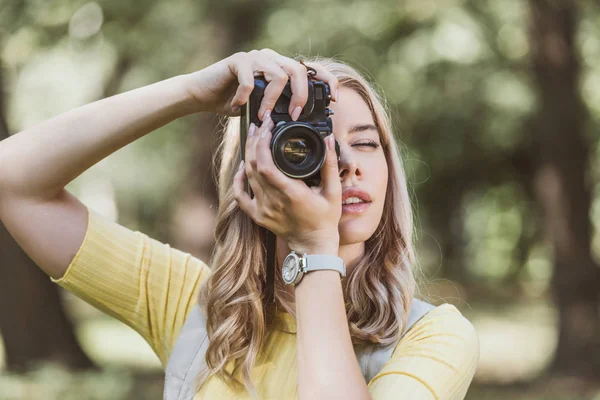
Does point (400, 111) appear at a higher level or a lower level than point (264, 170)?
higher

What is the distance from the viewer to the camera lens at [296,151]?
1993mm

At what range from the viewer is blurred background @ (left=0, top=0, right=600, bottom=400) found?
25.3 ft

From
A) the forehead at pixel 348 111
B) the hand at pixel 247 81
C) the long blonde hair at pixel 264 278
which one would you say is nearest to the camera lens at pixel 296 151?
the hand at pixel 247 81

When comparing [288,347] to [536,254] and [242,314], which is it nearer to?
[242,314]

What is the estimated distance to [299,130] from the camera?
6.57ft

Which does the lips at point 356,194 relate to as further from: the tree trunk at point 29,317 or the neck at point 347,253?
the tree trunk at point 29,317

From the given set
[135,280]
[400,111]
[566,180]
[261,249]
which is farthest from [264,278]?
[400,111]

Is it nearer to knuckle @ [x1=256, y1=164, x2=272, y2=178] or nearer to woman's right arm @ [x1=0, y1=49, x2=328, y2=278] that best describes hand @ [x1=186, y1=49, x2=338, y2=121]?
woman's right arm @ [x1=0, y1=49, x2=328, y2=278]

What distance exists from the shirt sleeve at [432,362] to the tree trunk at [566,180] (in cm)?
617

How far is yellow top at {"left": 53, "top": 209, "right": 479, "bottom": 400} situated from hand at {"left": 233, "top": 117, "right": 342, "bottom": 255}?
328 mm

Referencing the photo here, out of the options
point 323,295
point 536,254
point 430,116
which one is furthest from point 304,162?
point 536,254

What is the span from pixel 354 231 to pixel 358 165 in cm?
19

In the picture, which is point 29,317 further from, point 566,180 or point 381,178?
point 381,178

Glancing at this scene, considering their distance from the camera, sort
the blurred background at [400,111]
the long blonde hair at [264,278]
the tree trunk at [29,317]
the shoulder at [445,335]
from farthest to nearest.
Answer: the blurred background at [400,111]
the tree trunk at [29,317]
the long blonde hair at [264,278]
the shoulder at [445,335]
